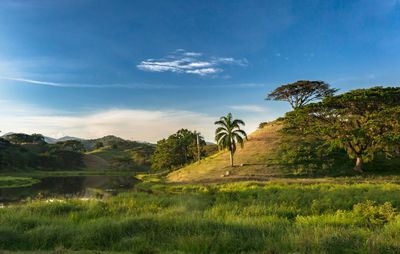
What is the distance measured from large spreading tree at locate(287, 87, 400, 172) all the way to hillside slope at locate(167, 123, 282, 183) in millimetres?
9671

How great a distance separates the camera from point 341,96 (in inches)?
1447

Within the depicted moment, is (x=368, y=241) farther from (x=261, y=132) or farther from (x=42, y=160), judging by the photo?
(x=42, y=160)

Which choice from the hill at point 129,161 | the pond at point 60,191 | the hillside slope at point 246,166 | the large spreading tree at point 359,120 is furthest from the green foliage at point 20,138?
the large spreading tree at point 359,120

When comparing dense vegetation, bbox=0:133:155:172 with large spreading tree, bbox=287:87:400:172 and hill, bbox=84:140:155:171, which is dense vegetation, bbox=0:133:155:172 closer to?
hill, bbox=84:140:155:171

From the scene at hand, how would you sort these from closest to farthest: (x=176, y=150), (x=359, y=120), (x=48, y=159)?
(x=359, y=120) < (x=176, y=150) < (x=48, y=159)

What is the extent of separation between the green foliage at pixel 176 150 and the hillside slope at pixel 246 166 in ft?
61.8

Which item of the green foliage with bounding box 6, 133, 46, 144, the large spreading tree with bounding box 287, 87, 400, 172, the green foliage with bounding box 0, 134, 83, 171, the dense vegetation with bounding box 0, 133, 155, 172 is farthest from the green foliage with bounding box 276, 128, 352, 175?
the green foliage with bounding box 6, 133, 46, 144

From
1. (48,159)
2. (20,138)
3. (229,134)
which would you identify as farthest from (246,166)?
(20,138)

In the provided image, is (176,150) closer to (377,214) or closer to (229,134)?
(229,134)

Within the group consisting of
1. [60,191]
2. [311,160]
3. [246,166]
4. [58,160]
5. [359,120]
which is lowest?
[58,160]

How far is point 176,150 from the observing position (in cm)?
7194

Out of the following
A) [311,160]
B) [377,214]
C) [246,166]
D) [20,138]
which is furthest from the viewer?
[20,138]

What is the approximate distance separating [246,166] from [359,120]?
68.9 feet

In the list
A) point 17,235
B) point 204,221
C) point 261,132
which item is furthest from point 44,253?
point 261,132
